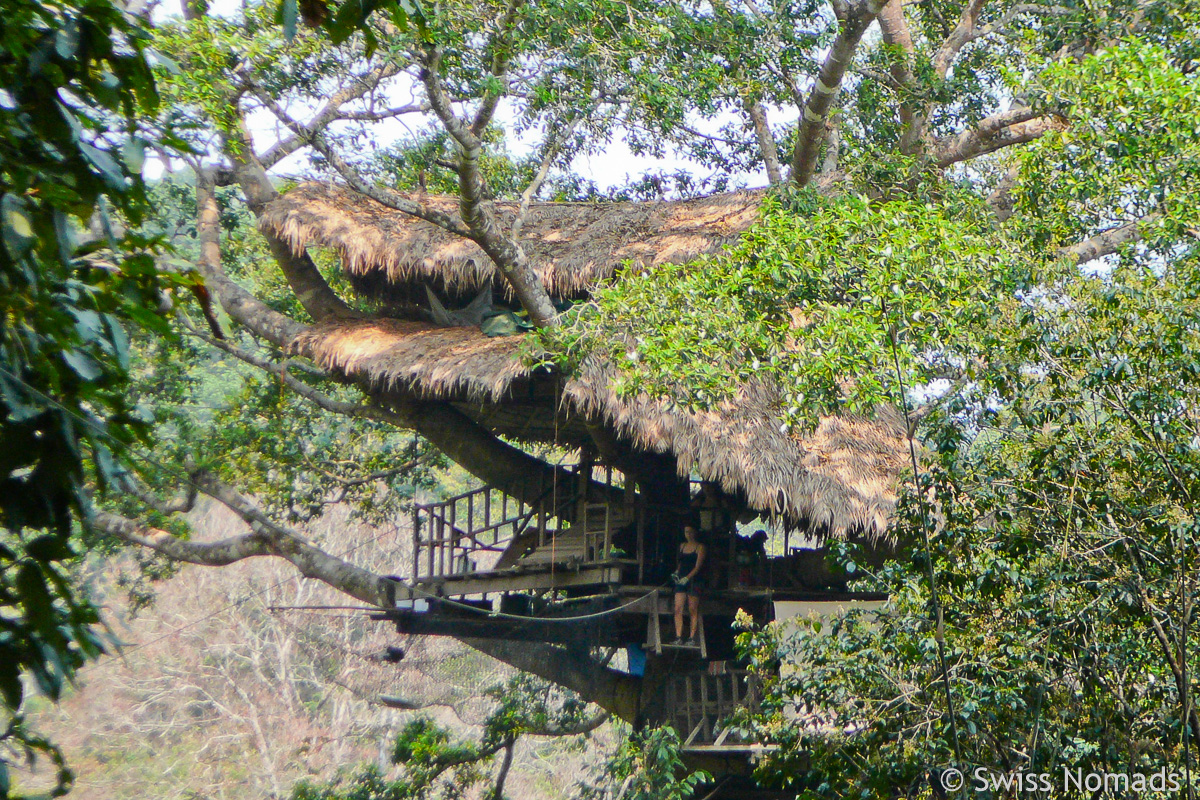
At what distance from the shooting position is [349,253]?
7441 millimetres

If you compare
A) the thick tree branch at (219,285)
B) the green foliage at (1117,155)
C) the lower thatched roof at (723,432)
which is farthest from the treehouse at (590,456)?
the green foliage at (1117,155)

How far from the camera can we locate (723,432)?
6.25m

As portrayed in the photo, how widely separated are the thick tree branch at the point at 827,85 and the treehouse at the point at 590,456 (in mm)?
582

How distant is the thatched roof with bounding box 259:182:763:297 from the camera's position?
7.13m

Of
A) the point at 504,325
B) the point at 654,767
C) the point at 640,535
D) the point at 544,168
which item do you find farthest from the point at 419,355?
the point at 654,767

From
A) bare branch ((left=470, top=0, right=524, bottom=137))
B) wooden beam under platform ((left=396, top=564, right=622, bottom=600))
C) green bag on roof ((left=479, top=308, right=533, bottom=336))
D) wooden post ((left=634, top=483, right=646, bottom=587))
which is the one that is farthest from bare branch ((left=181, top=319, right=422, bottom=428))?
bare branch ((left=470, top=0, right=524, bottom=137))

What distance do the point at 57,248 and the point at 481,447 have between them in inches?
240

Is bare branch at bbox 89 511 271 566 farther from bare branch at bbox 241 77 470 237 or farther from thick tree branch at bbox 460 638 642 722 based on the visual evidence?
bare branch at bbox 241 77 470 237

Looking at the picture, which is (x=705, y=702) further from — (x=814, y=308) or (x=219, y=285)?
(x=219, y=285)

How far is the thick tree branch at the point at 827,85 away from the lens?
18.1 ft

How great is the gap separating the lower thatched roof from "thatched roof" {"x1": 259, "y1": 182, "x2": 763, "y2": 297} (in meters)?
0.56

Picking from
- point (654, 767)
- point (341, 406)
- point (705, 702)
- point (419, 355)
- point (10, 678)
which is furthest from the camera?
point (341, 406)

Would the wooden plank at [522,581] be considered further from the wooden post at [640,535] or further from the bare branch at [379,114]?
the bare branch at [379,114]

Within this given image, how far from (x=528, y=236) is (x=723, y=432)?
90.5 inches
